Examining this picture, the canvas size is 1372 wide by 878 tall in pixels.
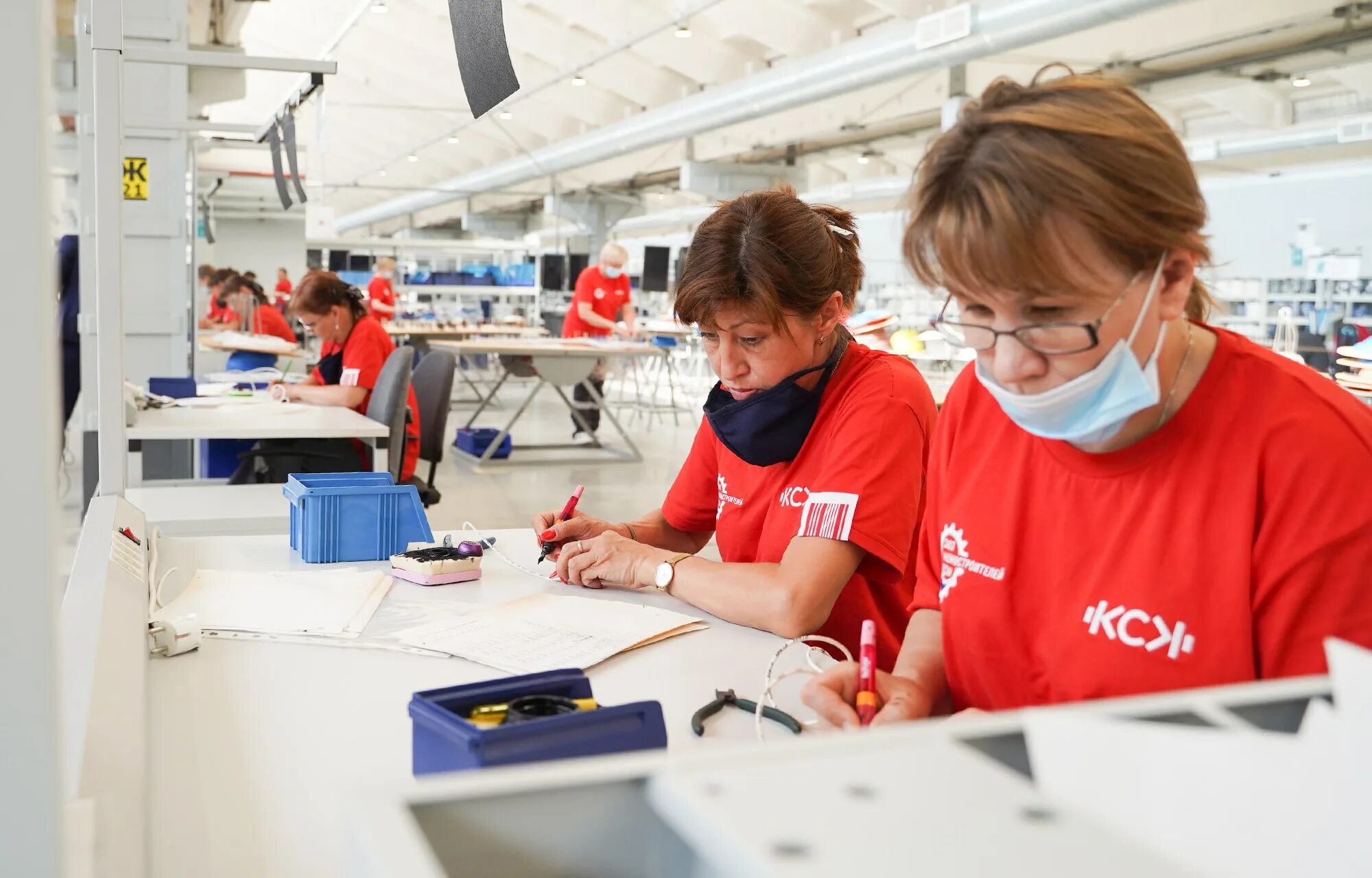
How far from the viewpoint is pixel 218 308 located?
1122 cm

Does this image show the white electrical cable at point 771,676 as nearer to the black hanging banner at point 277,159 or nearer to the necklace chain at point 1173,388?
the necklace chain at point 1173,388

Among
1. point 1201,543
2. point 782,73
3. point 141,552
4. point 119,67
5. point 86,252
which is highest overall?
point 782,73

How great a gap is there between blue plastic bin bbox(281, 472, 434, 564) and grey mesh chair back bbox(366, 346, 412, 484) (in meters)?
2.25

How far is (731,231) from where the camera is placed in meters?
1.96

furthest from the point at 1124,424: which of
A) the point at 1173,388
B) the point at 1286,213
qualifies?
the point at 1286,213

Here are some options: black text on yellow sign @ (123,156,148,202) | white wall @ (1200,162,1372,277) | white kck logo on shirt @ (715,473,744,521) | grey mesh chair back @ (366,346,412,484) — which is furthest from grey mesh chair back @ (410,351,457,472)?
white wall @ (1200,162,1372,277)

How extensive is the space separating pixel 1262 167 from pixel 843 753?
53.7 feet

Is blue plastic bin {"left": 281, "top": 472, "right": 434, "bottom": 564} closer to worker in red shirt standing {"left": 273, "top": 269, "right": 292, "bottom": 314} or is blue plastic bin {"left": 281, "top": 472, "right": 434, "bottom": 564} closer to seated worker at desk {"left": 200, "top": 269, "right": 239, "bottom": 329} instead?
seated worker at desk {"left": 200, "top": 269, "right": 239, "bottom": 329}

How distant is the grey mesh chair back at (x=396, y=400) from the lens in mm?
4441

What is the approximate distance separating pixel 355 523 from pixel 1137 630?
142 centimetres

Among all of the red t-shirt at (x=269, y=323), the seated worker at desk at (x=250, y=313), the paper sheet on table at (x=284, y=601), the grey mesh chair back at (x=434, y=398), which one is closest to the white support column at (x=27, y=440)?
the paper sheet on table at (x=284, y=601)

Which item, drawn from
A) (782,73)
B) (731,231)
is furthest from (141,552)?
(782,73)

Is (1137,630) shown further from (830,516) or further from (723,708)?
(830,516)

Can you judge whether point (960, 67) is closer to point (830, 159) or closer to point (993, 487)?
point (830, 159)
